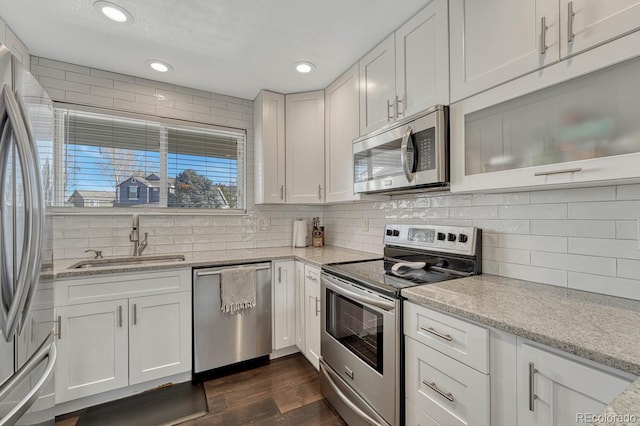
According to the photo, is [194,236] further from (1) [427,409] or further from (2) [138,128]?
(1) [427,409]

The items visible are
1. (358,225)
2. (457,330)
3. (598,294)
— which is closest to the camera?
(457,330)

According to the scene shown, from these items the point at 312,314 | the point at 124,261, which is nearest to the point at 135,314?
the point at 124,261

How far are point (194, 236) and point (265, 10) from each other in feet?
6.29

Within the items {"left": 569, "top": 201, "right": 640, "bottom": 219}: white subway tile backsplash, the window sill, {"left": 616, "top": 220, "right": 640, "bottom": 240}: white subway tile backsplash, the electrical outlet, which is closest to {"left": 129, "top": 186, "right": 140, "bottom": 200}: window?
the window sill

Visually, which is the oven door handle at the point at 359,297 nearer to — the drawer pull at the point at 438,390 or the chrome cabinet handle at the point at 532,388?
the drawer pull at the point at 438,390

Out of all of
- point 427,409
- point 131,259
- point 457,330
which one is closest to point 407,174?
point 457,330

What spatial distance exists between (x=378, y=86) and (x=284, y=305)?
1.87 metres

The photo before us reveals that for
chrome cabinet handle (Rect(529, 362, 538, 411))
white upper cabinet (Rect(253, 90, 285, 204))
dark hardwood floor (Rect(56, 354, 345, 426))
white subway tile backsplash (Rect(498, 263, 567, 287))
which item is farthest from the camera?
white upper cabinet (Rect(253, 90, 285, 204))

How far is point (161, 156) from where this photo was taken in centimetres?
260

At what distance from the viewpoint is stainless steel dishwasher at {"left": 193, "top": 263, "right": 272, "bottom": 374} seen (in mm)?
2117

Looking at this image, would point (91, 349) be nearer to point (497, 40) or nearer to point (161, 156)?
point (161, 156)

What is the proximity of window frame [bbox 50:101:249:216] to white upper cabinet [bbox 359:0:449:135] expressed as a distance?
1.40 m

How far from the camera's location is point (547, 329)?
34.1 inches

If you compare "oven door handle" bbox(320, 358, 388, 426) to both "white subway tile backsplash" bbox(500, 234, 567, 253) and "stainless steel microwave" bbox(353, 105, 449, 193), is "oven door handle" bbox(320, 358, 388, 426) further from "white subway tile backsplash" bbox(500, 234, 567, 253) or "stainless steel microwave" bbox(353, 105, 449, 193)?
"stainless steel microwave" bbox(353, 105, 449, 193)
